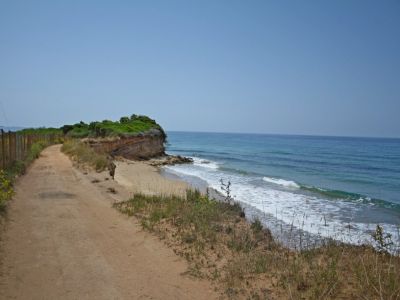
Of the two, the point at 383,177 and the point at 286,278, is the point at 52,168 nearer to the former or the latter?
the point at 286,278

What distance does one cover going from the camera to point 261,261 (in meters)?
6.11

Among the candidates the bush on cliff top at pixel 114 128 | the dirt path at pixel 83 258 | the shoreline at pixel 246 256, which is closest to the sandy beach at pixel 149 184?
the shoreline at pixel 246 256

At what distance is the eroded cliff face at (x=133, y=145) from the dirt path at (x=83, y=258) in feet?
86.0

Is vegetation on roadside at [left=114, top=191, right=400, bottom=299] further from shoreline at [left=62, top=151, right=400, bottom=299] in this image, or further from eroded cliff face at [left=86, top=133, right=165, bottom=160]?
eroded cliff face at [left=86, top=133, right=165, bottom=160]

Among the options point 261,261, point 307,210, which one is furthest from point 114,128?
point 261,261

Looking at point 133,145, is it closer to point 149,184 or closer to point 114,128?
point 114,128

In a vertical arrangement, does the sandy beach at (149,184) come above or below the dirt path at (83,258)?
below

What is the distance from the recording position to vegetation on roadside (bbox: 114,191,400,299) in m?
4.91

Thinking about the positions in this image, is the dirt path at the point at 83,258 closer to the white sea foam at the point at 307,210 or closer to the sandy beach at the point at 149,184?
the sandy beach at the point at 149,184

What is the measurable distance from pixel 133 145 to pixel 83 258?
123 feet

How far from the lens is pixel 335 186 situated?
2672 cm

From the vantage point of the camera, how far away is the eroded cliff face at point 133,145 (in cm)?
3788

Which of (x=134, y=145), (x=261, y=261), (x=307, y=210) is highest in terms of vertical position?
(x=134, y=145)

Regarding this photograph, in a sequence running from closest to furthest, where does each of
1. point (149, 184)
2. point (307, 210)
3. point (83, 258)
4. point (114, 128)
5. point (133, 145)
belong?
point (83, 258) < point (307, 210) < point (149, 184) < point (133, 145) < point (114, 128)
